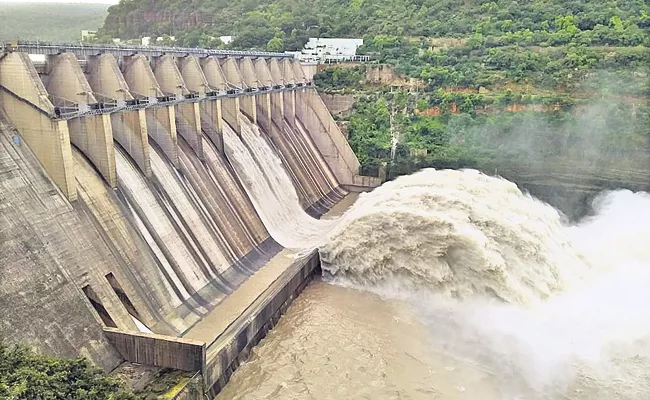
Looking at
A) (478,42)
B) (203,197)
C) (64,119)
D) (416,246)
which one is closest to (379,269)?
(416,246)

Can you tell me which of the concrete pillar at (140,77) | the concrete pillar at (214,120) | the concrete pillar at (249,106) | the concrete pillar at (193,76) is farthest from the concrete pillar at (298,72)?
the concrete pillar at (140,77)

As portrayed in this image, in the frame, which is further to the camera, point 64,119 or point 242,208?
point 242,208

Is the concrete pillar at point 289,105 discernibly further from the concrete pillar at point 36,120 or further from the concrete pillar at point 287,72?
the concrete pillar at point 36,120

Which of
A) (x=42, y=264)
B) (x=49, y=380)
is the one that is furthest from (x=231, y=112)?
(x=49, y=380)

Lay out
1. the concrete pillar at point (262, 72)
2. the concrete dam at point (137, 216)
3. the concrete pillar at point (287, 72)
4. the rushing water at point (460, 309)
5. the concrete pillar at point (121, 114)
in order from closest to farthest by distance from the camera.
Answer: the concrete dam at point (137, 216) < the rushing water at point (460, 309) < the concrete pillar at point (121, 114) < the concrete pillar at point (262, 72) < the concrete pillar at point (287, 72)

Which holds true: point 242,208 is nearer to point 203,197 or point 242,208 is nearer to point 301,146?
point 203,197
